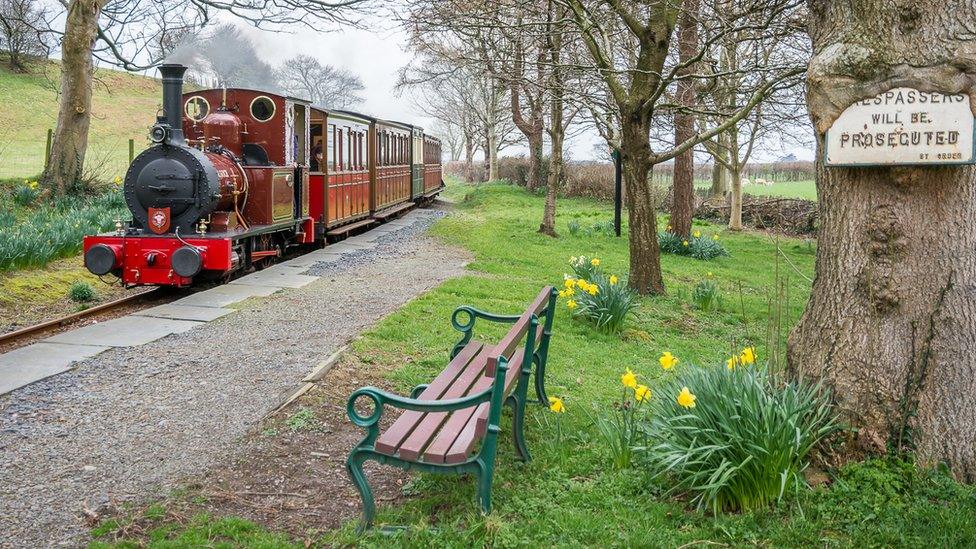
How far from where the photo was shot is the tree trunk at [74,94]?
51.9ft

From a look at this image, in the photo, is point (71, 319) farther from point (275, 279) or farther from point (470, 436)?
point (470, 436)

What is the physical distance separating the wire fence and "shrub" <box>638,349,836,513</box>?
21.9 m

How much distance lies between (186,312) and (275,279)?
246 centimetres

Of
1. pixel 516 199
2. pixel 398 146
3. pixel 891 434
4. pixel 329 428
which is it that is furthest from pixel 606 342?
pixel 516 199

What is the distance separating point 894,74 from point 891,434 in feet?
5.61

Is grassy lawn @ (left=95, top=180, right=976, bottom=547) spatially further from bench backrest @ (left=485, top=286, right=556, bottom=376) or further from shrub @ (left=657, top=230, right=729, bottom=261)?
shrub @ (left=657, top=230, right=729, bottom=261)

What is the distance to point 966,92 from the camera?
380cm

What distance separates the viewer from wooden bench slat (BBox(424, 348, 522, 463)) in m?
3.60

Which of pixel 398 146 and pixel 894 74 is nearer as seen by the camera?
pixel 894 74

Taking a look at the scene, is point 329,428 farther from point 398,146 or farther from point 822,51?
point 398,146

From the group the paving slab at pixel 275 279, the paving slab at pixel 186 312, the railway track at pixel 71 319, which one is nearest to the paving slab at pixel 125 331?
the paving slab at pixel 186 312

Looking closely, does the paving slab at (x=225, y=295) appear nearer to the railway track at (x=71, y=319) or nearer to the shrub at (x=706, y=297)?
the railway track at (x=71, y=319)

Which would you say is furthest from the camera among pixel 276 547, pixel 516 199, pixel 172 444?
pixel 516 199

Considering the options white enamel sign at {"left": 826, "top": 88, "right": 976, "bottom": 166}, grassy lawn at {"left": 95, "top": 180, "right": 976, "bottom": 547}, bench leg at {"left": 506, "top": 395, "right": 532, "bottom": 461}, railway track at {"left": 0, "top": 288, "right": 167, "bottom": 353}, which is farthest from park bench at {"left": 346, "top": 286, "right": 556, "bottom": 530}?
railway track at {"left": 0, "top": 288, "right": 167, "bottom": 353}
